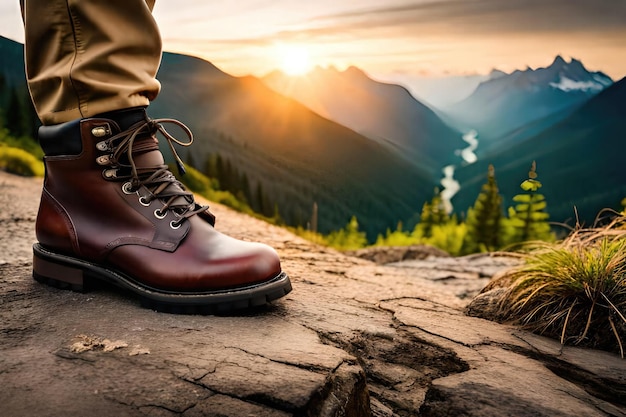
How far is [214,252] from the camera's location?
1333 millimetres

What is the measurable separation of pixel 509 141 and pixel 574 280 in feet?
46.0

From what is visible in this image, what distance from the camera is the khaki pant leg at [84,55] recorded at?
135 cm

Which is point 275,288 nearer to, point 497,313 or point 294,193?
point 497,313

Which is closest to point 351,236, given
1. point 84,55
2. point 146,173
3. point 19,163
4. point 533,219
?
point 533,219

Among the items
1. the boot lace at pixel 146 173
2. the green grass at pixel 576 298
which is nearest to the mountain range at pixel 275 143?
the green grass at pixel 576 298

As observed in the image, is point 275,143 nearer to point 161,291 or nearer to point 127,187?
point 127,187

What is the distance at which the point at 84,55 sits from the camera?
1372 millimetres

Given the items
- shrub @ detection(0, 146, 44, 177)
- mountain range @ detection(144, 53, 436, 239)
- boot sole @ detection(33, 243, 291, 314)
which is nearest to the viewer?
boot sole @ detection(33, 243, 291, 314)

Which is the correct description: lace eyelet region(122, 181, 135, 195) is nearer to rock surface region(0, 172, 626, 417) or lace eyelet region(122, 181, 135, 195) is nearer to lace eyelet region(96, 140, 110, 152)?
lace eyelet region(96, 140, 110, 152)

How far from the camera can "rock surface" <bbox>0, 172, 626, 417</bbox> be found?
2.93 feet

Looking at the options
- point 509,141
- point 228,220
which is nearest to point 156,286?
point 228,220

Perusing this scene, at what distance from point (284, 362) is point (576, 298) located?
1140mm

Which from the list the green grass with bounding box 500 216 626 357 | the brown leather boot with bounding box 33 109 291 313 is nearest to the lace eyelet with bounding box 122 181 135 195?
the brown leather boot with bounding box 33 109 291 313

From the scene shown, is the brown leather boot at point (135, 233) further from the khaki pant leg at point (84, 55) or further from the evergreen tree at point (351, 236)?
the evergreen tree at point (351, 236)
